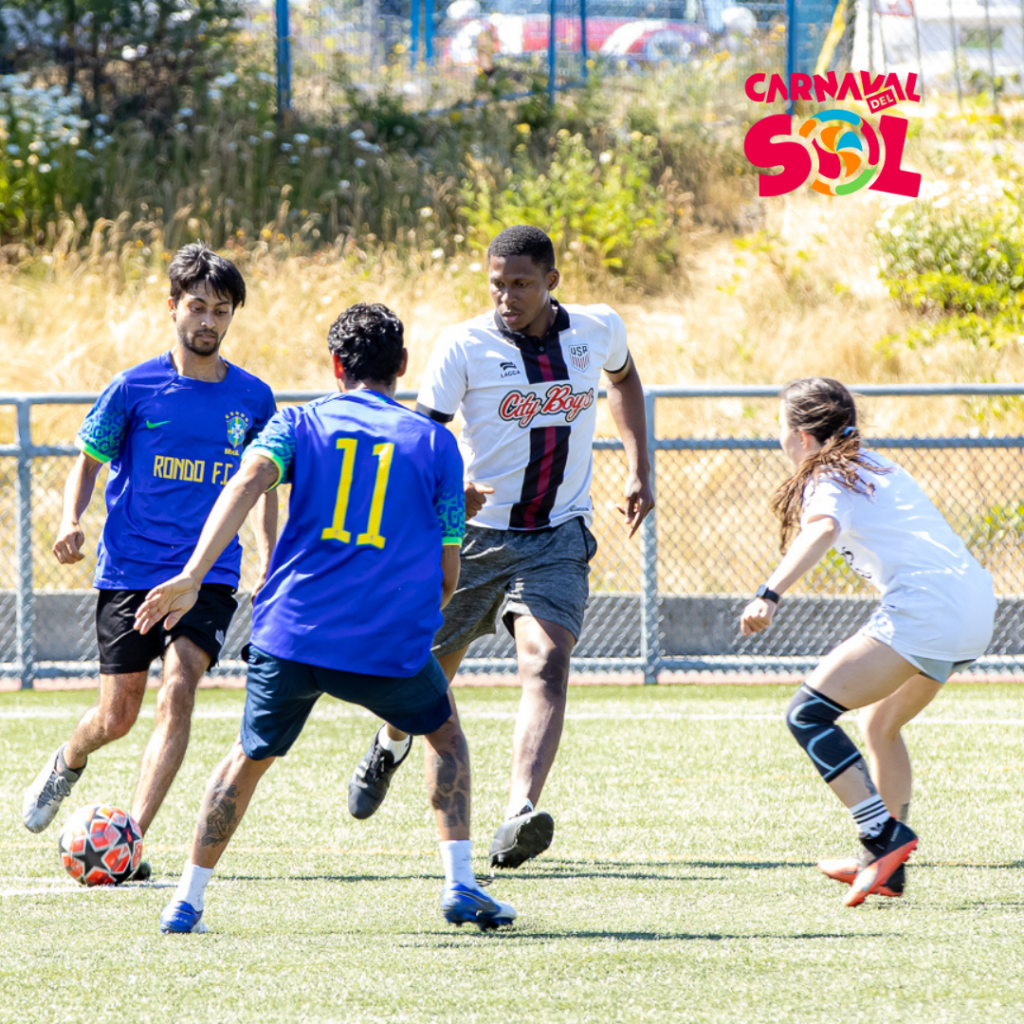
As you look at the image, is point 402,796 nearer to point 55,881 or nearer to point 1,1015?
point 55,881

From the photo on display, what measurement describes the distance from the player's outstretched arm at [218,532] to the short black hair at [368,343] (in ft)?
1.39

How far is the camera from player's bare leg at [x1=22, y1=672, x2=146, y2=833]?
5.29 metres

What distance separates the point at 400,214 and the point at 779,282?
4.53 m

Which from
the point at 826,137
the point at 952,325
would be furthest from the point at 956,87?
the point at 952,325

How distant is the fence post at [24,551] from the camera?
965 centimetres

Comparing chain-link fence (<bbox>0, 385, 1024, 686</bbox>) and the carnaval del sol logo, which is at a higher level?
the carnaval del sol logo

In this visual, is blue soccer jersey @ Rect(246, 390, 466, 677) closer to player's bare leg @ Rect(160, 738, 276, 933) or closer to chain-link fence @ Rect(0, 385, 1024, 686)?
player's bare leg @ Rect(160, 738, 276, 933)

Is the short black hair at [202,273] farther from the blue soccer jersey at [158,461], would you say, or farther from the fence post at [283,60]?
the fence post at [283,60]

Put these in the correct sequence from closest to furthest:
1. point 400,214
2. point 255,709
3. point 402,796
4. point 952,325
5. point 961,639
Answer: point 255,709 < point 961,639 < point 402,796 < point 952,325 < point 400,214

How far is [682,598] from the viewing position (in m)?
10.0

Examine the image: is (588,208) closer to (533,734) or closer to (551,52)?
(551,52)

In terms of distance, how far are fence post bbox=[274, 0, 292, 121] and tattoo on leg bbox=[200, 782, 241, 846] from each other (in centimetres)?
1609

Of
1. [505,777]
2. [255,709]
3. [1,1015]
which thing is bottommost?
[505,777]

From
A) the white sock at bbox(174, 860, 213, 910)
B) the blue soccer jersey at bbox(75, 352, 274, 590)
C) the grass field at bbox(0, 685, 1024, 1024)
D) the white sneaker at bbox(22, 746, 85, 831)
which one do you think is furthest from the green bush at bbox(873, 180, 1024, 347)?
the white sock at bbox(174, 860, 213, 910)
